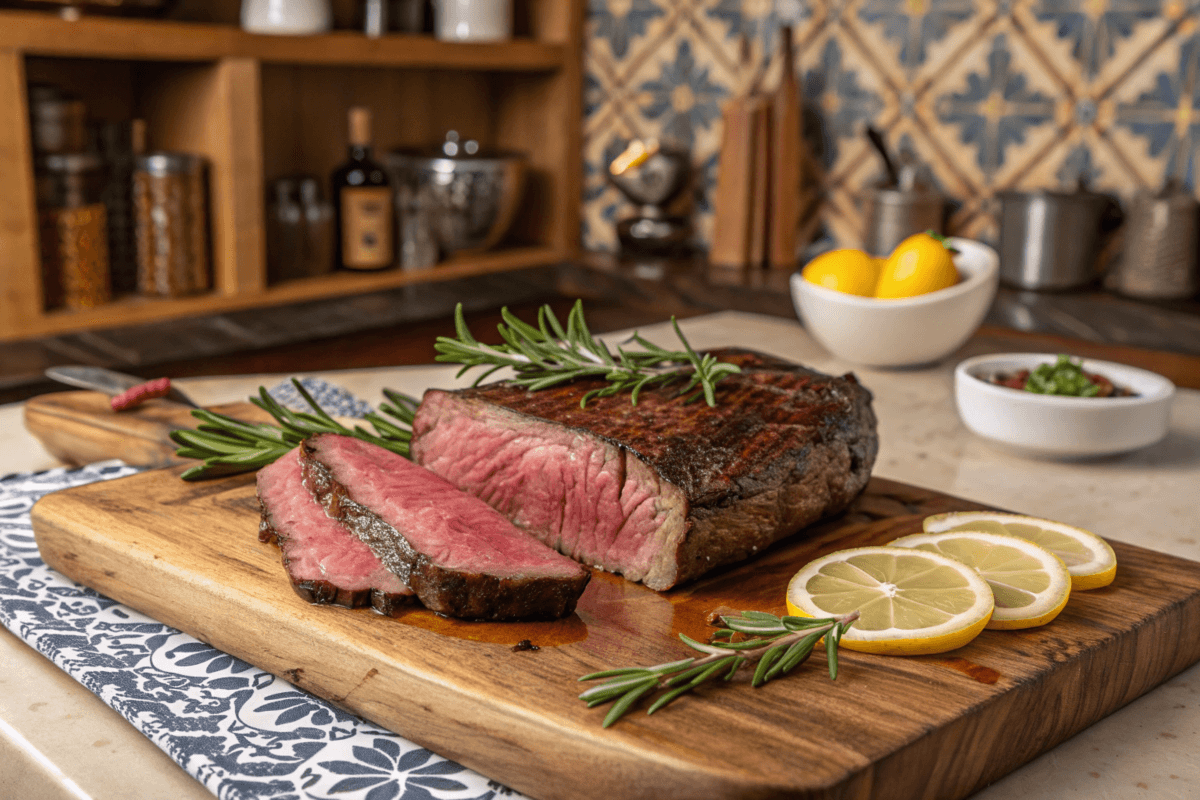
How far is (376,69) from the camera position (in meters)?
3.45

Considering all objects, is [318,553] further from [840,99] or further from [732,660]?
[840,99]

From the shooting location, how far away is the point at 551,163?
12.3 feet

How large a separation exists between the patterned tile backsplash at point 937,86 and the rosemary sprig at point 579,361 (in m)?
1.91

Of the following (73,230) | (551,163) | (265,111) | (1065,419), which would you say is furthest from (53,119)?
(1065,419)

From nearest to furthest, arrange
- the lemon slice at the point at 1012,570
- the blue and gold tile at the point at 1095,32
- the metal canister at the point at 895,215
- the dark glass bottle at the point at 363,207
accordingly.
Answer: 1. the lemon slice at the point at 1012,570
2. the blue and gold tile at the point at 1095,32
3. the metal canister at the point at 895,215
4. the dark glass bottle at the point at 363,207

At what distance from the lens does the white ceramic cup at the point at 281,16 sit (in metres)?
2.81

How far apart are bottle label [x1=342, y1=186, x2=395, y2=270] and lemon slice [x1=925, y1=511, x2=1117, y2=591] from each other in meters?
2.32

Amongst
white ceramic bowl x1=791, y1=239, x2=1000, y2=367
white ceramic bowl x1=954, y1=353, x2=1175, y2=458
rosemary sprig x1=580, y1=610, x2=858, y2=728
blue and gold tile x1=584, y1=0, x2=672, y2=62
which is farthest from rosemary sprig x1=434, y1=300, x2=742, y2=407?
blue and gold tile x1=584, y1=0, x2=672, y2=62

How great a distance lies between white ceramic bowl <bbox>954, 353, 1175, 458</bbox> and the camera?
139cm

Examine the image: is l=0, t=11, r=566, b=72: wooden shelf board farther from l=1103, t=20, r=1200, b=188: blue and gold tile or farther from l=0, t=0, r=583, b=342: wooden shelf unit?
l=1103, t=20, r=1200, b=188: blue and gold tile

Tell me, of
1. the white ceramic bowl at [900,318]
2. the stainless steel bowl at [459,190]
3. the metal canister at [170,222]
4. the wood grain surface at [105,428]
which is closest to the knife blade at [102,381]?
the wood grain surface at [105,428]

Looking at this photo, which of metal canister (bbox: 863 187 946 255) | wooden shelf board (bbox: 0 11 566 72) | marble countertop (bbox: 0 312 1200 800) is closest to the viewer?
marble countertop (bbox: 0 312 1200 800)

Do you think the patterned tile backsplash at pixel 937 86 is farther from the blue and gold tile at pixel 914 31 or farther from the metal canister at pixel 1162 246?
the metal canister at pixel 1162 246

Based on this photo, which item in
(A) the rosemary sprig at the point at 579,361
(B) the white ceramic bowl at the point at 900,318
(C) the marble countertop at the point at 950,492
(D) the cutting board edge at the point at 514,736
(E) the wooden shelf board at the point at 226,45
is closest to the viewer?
(D) the cutting board edge at the point at 514,736
